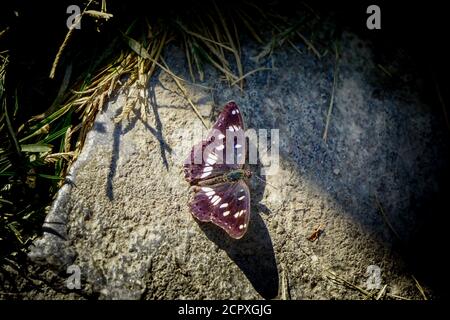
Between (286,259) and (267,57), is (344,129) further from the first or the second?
(286,259)

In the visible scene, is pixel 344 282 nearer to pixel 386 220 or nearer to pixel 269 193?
pixel 386 220

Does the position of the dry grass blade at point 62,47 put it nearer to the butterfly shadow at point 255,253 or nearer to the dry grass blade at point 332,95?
the butterfly shadow at point 255,253

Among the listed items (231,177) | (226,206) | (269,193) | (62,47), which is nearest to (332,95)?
(269,193)

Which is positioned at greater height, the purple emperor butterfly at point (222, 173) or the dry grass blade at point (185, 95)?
the dry grass blade at point (185, 95)

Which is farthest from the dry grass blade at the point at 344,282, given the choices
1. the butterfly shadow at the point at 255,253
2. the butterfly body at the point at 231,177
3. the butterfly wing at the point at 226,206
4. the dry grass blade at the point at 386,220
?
the butterfly body at the point at 231,177

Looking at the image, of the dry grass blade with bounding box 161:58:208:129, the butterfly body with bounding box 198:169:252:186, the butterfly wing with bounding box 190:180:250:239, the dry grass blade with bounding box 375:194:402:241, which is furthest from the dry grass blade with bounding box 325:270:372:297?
the dry grass blade with bounding box 161:58:208:129

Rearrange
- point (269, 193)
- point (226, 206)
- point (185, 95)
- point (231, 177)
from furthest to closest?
point (185, 95) < point (269, 193) < point (231, 177) < point (226, 206)

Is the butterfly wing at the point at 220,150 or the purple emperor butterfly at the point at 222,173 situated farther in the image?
the butterfly wing at the point at 220,150

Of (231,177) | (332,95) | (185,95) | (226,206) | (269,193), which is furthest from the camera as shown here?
(332,95)
